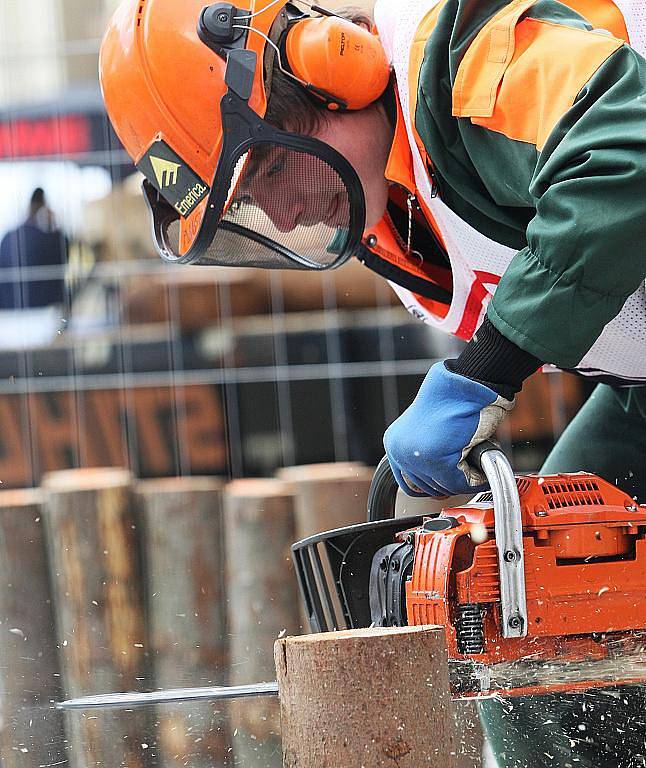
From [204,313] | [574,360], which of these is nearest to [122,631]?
[204,313]

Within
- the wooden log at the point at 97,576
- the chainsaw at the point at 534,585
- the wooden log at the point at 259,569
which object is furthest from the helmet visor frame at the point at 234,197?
the wooden log at the point at 97,576

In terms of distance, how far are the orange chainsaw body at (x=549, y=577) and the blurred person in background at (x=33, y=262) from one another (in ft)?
10.2

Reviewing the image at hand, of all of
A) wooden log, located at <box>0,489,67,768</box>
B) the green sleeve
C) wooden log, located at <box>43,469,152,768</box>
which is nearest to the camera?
the green sleeve

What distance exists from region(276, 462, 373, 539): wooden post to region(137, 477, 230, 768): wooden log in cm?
37

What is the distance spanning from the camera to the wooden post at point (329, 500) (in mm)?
4457

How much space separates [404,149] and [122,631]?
2.71m

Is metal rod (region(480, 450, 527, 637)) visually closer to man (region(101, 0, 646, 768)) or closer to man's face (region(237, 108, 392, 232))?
man (region(101, 0, 646, 768))

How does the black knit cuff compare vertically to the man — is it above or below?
below

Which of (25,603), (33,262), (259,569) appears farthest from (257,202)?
(25,603)

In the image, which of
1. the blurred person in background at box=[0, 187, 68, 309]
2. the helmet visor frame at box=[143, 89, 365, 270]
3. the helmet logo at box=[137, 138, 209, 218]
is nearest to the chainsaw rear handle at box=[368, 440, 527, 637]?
the helmet visor frame at box=[143, 89, 365, 270]

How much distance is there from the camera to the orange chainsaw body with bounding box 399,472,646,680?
1905mm

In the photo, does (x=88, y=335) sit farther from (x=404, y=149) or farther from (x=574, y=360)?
(x=574, y=360)

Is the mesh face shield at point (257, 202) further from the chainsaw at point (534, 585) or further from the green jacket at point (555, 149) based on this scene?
the chainsaw at point (534, 585)

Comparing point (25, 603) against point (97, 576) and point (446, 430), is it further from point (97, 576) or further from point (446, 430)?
point (446, 430)
